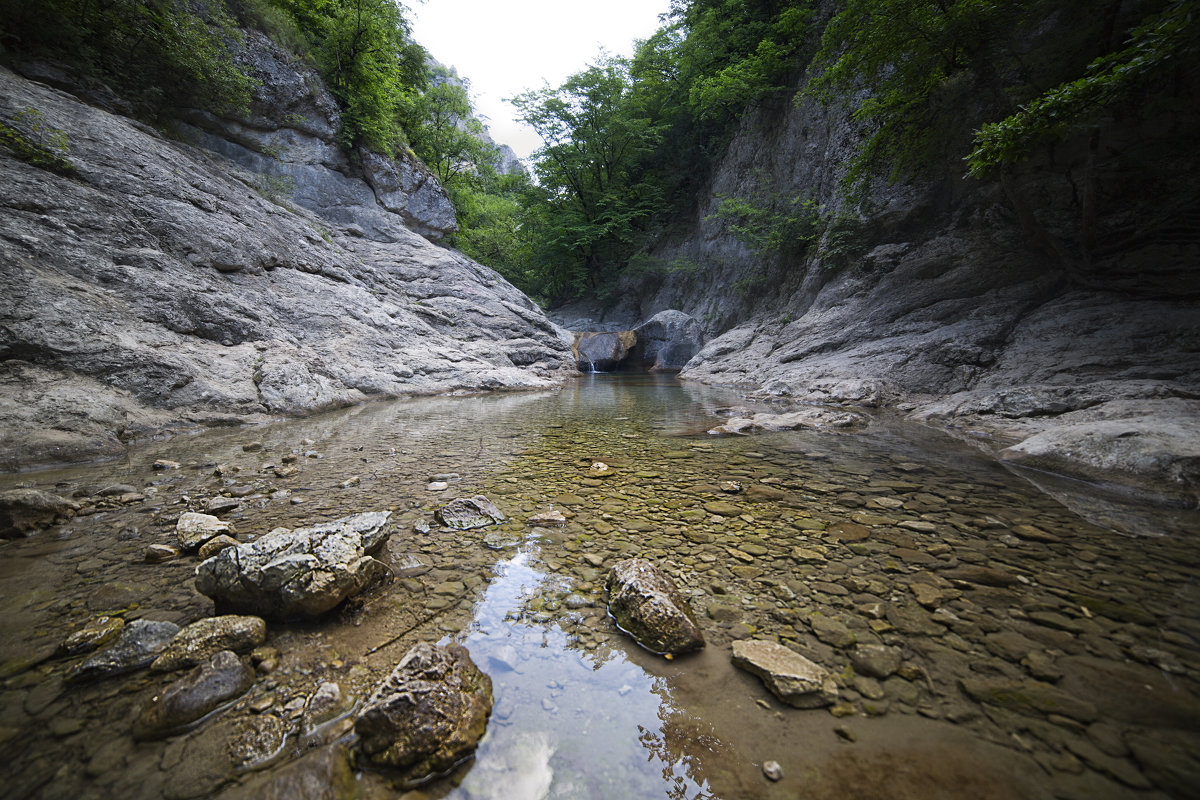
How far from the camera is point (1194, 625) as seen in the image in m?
1.74

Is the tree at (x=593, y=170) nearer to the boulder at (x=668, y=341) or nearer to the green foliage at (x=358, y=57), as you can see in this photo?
the boulder at (x=668, y=341)

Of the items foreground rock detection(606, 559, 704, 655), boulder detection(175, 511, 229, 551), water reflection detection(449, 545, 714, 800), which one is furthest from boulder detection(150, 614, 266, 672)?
foreground rock detection(606, 559, 704, 655)

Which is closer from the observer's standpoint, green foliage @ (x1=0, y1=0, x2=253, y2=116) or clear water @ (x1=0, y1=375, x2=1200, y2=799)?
clear water @ (x1=0, y1=375, x2=1200, y2=799)

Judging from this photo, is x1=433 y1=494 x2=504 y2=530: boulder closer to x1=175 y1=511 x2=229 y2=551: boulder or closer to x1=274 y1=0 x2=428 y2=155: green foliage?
x1=175 y1=511 x2=229 y2=551: boulder

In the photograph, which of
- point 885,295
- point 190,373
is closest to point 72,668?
point 190,373

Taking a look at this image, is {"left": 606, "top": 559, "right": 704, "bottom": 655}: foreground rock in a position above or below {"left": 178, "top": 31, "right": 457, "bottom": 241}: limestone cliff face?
below

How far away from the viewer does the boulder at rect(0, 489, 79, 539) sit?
2.51 meters

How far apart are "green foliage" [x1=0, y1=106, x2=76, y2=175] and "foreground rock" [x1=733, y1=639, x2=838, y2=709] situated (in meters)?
11.3

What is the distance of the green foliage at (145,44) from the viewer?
8.19 m

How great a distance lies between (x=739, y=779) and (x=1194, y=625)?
7.09 ft

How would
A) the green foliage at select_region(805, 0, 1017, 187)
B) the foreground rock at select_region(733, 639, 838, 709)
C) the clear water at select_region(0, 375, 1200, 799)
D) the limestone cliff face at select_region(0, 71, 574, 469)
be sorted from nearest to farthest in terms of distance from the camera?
the clear water at select_region(0, 375, 1200, 799) → the foreground rock at select_region(733, 639, 838, 709) → the limestone cliff face at select_region(0, 71, 574, 469) → the green foliage at select_region(805, 0, 1017, 187)

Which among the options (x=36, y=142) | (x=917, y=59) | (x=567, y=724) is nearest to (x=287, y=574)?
(x=567, y=724)

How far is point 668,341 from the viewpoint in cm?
2002

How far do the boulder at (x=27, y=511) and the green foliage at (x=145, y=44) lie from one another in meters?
11.9
